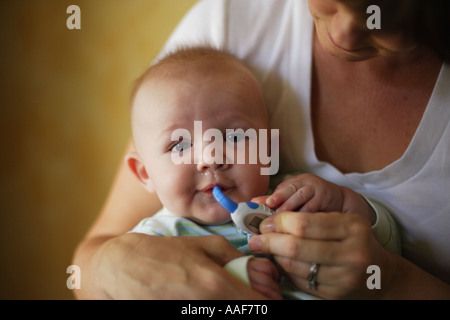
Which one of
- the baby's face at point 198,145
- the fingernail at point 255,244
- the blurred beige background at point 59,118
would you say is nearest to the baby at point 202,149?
the baby's face at point 198,145

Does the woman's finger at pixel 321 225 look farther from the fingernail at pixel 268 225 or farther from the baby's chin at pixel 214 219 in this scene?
the baby's chin at pixel 214 219

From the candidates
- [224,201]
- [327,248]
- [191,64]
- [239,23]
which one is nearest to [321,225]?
[327,248]

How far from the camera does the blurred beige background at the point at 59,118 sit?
4.97 feet

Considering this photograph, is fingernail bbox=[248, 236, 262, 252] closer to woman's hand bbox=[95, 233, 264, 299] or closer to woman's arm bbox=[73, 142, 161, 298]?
woman's hand bbox=[95, 233, 264, 299]

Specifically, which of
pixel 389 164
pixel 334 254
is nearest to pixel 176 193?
pixel 334 254

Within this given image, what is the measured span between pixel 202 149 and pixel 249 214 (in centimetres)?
18

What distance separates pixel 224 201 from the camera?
800mm

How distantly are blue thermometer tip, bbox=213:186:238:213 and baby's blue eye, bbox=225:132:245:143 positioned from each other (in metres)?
0.12

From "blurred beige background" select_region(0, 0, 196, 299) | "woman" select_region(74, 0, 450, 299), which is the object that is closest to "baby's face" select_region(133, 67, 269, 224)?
"woman" select_region(74, 0, 450, 299)

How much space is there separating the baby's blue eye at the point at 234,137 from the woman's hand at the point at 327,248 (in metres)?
0.23

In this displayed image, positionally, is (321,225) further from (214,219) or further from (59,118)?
(59,118)

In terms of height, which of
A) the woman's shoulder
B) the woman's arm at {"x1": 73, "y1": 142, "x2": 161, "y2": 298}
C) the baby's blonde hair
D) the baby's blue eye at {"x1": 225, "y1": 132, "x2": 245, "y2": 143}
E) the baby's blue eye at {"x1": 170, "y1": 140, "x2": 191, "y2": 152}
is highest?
the woman's shoulder

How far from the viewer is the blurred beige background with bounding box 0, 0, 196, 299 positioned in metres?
1.51

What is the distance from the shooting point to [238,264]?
0.74 meters
